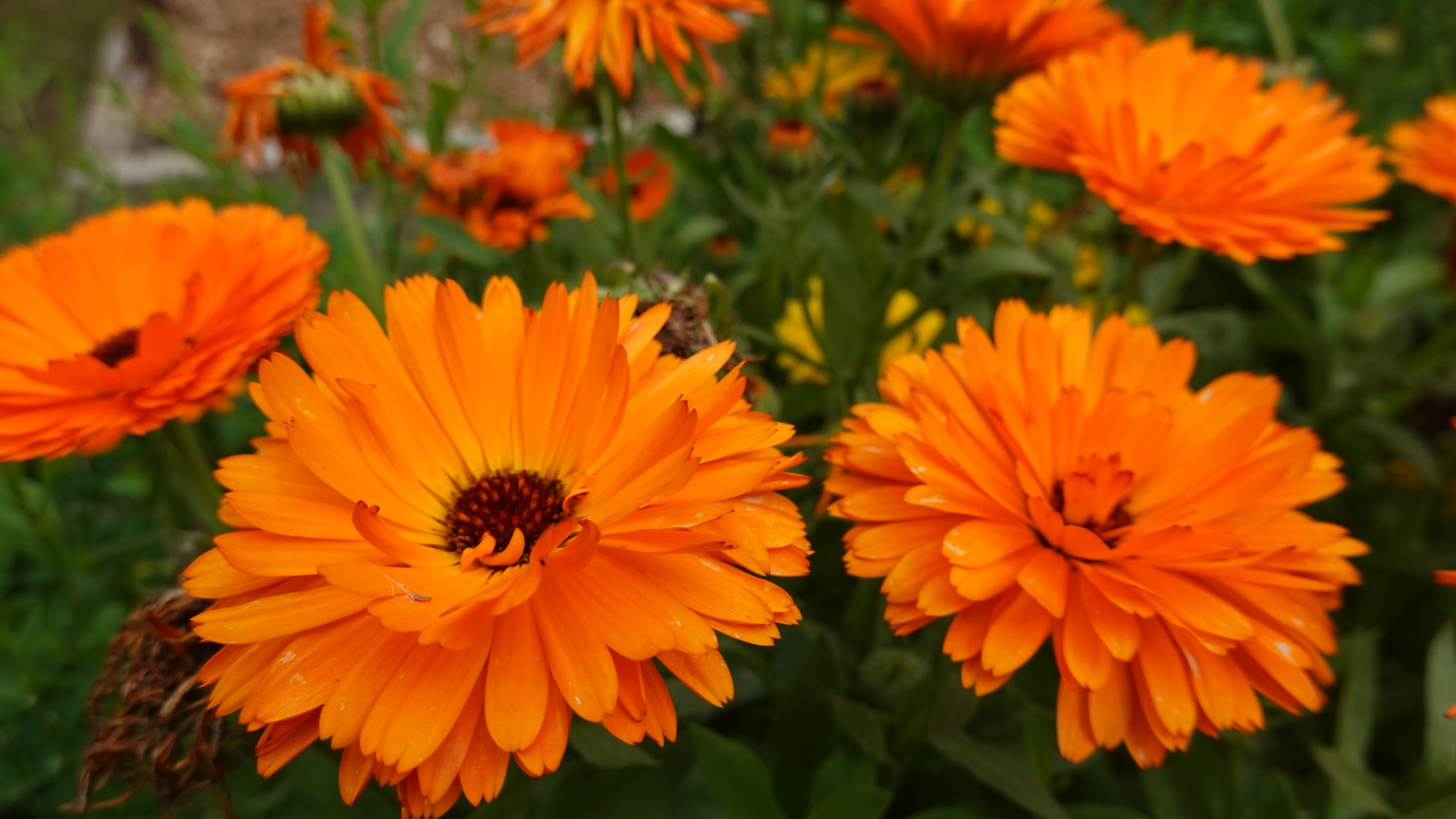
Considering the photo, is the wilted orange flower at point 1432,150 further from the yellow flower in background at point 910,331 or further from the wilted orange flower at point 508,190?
the wilted orange flower at point 508,190

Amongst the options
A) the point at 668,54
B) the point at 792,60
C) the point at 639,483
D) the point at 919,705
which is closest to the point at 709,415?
the point at 639,483

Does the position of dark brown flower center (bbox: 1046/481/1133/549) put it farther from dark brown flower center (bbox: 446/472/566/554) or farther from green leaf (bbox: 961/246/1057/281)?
dark brown flower center (bbox: 446/472/566/554)

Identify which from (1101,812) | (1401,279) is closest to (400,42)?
(1101,812)

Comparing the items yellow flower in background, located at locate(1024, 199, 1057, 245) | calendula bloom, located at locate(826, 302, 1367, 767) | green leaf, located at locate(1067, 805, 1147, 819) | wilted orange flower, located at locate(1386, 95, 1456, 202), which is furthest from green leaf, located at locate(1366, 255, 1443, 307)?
green leaf, located at locate(1067, 805, 1147, 819)

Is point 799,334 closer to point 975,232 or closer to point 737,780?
point 975,232

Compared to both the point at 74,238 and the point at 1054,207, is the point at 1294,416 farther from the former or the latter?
the point at 74,238
